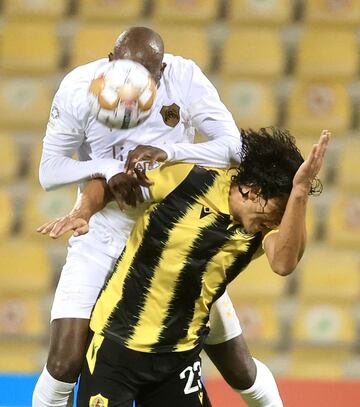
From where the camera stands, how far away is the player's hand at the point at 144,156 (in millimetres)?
2483

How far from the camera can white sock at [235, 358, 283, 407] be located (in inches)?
113

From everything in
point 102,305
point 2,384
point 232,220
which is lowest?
point 2,384

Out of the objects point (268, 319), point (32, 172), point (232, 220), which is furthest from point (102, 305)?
point (32, 172)

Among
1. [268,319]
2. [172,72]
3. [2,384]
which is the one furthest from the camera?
[268,319]

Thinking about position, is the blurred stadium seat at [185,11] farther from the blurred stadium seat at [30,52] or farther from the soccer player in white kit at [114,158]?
the soccer player in white kit at [114,158]

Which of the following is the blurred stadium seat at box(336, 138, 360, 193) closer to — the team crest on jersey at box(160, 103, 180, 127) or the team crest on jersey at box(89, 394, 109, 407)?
the team crest on jersey at box(160, 103, 180, 127)

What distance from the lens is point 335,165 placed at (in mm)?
4883

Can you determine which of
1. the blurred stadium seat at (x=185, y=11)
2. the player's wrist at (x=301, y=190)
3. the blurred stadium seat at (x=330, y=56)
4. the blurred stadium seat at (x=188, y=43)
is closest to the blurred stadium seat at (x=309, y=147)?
the blurred stadium seat at (x=330, y=56)

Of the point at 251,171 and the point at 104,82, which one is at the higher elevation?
the point at 104,82

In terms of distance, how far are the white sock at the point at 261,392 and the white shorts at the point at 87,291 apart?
0.15 m

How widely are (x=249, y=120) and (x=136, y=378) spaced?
103 inches

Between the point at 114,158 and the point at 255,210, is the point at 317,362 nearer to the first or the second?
the point at 114,158

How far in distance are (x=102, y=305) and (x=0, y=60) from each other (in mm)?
2876

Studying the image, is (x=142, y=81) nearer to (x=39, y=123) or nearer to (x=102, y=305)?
(x=102, y=305)
